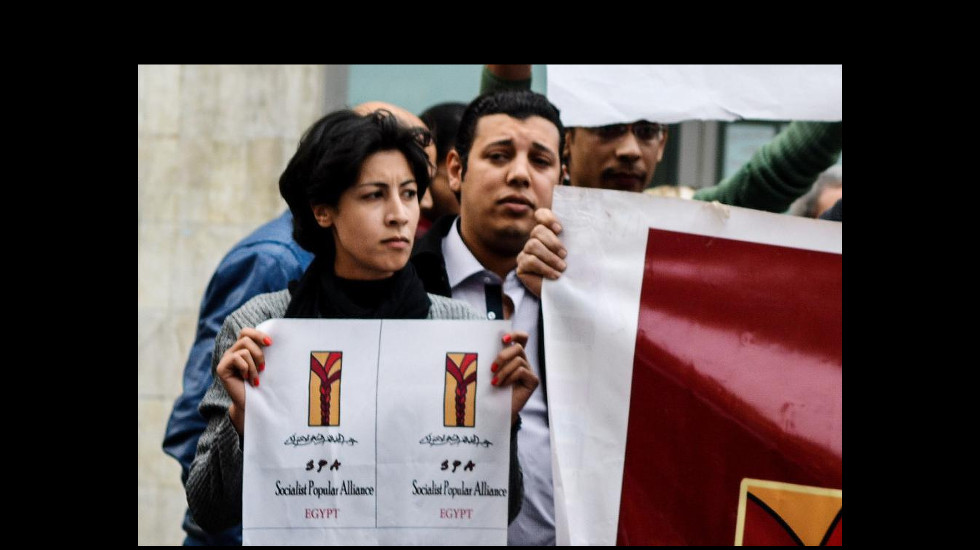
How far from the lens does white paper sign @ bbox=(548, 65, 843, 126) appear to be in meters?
3.17

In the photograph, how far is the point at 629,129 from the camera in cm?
359

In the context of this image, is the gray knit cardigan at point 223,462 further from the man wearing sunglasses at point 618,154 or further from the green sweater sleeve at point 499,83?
the green sweater sleeve at point 499,83

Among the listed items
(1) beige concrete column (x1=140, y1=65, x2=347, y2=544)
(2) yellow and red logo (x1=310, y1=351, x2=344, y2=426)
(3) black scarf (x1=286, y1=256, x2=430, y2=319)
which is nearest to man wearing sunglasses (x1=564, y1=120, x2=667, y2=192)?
(3) black scarf (x1=286, y1=256, x2=430, y2=319)

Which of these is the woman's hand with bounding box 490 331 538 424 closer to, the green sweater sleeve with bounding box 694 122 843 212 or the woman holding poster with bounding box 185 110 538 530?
the woman holding poster with bounding box 185 110 538 530

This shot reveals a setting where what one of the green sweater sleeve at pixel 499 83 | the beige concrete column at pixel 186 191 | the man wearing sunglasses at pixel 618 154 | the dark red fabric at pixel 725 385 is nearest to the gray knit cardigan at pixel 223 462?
the dark red fabric at pixel 725 385

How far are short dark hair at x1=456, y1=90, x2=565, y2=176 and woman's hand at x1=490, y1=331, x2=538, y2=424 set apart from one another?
86 cm

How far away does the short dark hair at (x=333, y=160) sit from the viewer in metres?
2.74

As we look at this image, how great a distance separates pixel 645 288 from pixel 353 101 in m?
4.02

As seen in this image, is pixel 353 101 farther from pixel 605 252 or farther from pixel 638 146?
pixel 605 252

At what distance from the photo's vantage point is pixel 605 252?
110 inches

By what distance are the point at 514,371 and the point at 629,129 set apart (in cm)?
127

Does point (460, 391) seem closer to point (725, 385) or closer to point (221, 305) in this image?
point (725, 385)

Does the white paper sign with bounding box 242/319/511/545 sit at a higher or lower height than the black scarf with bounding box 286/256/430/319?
lower

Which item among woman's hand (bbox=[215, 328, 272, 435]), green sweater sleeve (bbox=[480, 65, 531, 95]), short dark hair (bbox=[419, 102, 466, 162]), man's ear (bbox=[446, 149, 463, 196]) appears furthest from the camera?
short dark hair (bbox=[419, 102, 466, 162])
